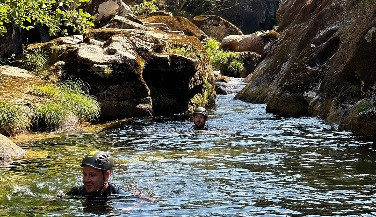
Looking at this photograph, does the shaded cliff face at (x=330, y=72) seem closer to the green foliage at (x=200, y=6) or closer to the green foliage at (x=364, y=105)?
the green foliage at (x=364, y=105)

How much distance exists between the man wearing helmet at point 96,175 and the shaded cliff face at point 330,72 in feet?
30.6

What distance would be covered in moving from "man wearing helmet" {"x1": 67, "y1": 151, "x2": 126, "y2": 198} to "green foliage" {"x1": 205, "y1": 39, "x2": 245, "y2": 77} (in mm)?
34674

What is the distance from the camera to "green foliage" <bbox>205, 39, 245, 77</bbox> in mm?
44406

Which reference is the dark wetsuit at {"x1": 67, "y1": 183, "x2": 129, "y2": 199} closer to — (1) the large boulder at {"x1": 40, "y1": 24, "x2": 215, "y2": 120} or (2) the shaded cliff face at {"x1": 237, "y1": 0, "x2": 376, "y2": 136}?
(2) the shaded cliff face at {"x1": 237, "y1": 0, "x2": 376, "y2": 136}

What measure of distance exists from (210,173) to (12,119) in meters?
7.38

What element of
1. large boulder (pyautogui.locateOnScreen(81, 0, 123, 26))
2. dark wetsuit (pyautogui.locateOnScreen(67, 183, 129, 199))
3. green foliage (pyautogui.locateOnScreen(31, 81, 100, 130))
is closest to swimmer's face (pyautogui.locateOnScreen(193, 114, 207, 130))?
green foliage (pyautogui.locateOnScreen(31, 81, 100, 130))

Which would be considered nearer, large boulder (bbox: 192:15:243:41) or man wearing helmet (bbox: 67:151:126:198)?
man wearing helmet (bbox: 67:151:126:198)

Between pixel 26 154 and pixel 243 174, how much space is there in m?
5.80

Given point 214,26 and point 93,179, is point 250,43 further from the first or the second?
point 93,179

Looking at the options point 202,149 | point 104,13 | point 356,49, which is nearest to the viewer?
point 202,149

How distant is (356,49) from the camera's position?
20.3 meters

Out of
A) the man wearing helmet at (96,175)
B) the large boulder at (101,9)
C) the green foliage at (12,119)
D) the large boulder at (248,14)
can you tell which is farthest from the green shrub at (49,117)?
the large boulder at (248,14)

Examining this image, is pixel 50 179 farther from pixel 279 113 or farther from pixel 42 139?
pixel 279 113

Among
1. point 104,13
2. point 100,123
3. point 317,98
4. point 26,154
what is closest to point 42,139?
point 26,154
